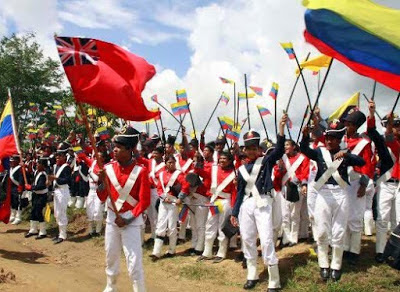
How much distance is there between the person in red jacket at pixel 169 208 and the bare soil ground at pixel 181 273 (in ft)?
1.22

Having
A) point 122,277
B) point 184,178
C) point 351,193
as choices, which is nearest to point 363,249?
point 351,193

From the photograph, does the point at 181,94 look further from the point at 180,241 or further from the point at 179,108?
the point at 180,241

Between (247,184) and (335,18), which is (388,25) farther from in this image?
(247,184)

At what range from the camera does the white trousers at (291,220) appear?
10133 millimetres

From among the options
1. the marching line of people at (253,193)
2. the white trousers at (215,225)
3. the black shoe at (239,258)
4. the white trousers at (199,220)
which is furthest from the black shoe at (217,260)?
the white trousers at (199,220)

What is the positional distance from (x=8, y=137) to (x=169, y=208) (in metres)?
4.54

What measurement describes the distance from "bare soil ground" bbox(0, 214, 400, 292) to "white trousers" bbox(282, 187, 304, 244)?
0.39 metres

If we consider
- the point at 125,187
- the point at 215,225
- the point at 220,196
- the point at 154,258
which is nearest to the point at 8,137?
the point at 154,258

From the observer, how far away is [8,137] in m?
11.1

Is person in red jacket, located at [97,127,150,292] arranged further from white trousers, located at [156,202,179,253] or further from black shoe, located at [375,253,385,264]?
black shoe, located at [375,253,385,264]

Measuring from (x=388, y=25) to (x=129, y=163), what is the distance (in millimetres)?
4176

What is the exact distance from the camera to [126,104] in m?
6.45

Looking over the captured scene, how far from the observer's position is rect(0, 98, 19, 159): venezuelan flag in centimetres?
1092

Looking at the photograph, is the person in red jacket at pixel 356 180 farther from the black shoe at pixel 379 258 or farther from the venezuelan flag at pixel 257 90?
the venezuelan flag at pixel 257 90
